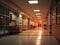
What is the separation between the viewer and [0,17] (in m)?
14.0

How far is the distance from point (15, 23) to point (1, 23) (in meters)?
6.05

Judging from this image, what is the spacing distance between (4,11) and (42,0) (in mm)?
4471

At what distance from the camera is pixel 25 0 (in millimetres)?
13570

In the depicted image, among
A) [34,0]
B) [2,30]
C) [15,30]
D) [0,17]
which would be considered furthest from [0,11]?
[15,30]

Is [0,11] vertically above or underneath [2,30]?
above

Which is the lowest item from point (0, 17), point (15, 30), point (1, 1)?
point (15, 30)

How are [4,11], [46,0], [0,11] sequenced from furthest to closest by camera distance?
[4,11], [0,11], [46,0]

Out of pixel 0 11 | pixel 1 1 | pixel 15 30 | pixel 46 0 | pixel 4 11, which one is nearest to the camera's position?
pixel 1 1

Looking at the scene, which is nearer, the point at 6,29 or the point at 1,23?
the point at 1,23

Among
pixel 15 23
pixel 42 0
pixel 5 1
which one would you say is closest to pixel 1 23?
pixel 5 1

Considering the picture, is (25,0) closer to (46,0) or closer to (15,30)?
(46,0)

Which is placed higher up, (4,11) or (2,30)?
(4,11)

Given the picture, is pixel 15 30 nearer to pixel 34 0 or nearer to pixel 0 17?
pixel 0 17

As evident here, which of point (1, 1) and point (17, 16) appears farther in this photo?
point (17, 16)
